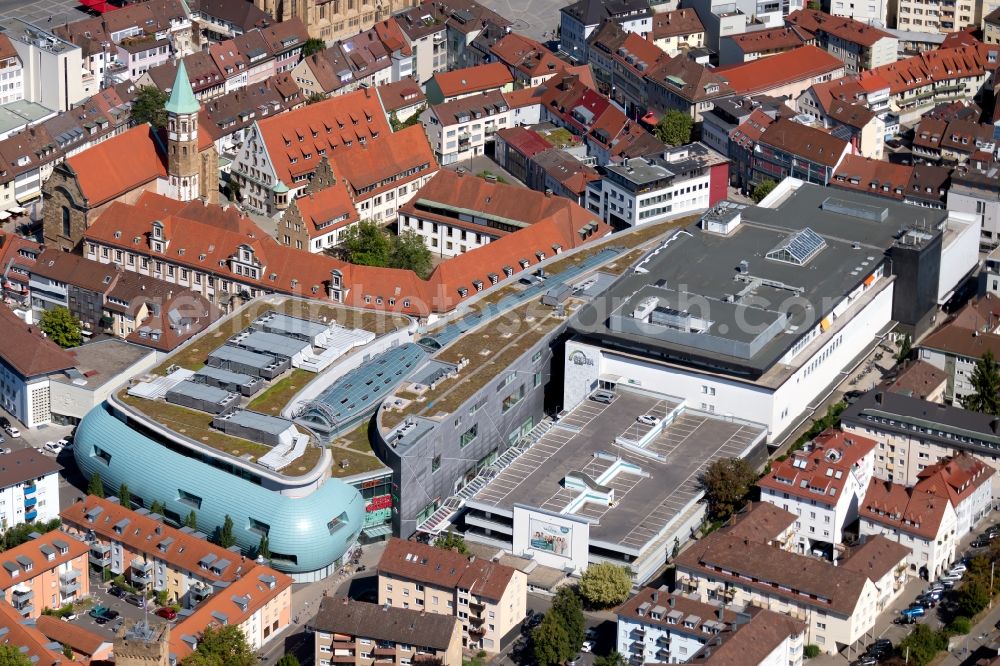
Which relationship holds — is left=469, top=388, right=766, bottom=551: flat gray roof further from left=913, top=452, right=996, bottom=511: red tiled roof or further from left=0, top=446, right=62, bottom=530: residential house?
left=0, top=446, right=62, bottom=530: residential house

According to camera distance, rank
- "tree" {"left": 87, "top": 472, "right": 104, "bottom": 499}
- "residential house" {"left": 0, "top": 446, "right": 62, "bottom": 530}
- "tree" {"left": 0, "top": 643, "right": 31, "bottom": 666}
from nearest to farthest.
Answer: "tree" {"left": 0, "top": 643, "right": 31, "bottom": 666}
"residential house" {"left": 0, "top": 446, "right": 62, "bottom": 530}
"tree" {"left": 87, "top": 472, "right": 104, "bottom": 499}

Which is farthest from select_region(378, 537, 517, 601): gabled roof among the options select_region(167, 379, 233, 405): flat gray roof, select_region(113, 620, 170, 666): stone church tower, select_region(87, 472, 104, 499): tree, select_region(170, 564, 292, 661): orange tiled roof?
select_region(87, 472, 104, 499): tree

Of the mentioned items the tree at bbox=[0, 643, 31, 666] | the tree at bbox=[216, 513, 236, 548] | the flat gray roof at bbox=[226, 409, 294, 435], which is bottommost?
the tree at bbox=[0, 643, 31, 666]

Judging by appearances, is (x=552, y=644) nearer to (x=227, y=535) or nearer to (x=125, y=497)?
(x=227, y=535)

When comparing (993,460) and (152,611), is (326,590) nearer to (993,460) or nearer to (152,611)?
(152,611)

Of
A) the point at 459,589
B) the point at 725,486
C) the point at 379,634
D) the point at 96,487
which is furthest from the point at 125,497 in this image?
the point at 725,486

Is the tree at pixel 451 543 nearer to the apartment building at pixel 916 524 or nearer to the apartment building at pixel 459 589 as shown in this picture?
the apartment building at pixel 459 589
